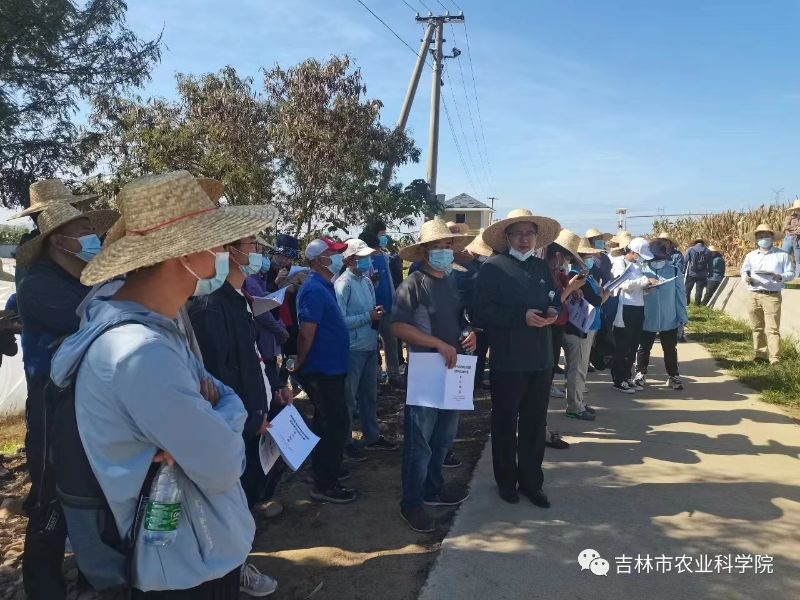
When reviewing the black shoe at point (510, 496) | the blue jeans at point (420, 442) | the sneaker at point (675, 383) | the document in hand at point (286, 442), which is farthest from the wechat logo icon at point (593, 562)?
the sneaker at point (675, 383)

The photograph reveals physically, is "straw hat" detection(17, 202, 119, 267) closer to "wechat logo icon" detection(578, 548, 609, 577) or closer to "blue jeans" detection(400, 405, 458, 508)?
"blue jeans" detection(400, 405, 458, 508)

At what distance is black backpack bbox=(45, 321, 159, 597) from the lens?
1435 mm

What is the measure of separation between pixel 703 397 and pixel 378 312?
4422 mm

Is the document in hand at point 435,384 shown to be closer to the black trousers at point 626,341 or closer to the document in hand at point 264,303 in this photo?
the document in hand at point 264,303

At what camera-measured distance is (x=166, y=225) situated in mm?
1605

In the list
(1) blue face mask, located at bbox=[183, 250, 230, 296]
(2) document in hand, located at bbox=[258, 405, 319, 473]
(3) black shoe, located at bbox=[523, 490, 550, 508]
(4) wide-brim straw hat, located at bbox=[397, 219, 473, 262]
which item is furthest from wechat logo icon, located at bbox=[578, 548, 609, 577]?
(1) blue face mask, located at bbox=[183, 250, 230, 296]

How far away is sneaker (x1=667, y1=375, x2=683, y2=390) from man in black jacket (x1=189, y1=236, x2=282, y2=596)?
19.4 feet

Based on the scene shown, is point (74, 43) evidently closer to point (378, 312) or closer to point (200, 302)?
point (378, 312)

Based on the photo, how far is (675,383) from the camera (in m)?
7.13

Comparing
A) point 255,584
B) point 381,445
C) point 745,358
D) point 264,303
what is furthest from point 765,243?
point 255,584

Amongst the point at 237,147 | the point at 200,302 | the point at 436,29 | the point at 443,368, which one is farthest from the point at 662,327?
the point at 436,29

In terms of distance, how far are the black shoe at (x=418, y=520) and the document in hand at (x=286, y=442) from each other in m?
1.16

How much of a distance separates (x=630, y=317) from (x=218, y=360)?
18.6 ft

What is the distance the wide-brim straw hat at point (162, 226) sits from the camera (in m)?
1.52
